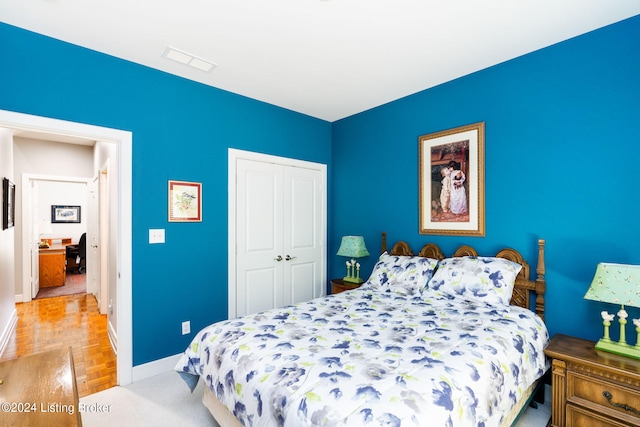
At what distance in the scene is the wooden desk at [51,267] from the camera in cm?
588

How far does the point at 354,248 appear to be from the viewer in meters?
3.54

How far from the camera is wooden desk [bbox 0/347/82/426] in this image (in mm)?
1103

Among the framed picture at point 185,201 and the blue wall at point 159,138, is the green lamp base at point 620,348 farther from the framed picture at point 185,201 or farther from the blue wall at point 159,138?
the framed picture at point 185,201

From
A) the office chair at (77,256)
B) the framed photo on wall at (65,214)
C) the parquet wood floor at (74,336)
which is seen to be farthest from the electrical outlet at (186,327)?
the framed photo on wall at (65,214)

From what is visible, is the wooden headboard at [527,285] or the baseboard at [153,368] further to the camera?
the baseboard at [153,368]

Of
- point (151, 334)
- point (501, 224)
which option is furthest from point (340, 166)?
point (151, 334)

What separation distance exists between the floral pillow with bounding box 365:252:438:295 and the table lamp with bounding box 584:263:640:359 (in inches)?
45.1

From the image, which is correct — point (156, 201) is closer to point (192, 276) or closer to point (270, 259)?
point (192, 276)

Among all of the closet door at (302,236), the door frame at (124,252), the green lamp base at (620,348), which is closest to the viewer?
the green lamp base at (620,348)

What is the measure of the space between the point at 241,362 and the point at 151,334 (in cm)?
159

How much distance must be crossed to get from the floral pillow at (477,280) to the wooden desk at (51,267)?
6.88 metres

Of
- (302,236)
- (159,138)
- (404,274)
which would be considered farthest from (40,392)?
(302,236)

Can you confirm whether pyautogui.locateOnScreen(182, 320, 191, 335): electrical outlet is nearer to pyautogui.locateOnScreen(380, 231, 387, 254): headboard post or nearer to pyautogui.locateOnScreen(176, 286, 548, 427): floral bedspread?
pyautogui.locateOnScreen(176, 286, 548, 427): floral bedspread

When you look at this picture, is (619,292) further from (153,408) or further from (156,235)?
(156,235)
